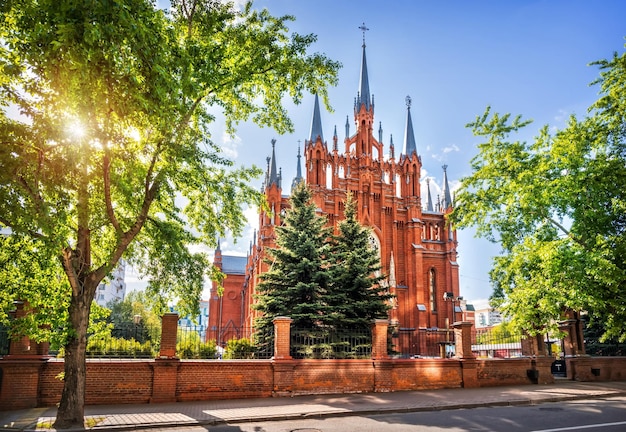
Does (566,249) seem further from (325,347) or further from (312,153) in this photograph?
(312,153)

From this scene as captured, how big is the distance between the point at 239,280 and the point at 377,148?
1019 inches

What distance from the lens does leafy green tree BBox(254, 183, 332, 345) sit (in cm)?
1816

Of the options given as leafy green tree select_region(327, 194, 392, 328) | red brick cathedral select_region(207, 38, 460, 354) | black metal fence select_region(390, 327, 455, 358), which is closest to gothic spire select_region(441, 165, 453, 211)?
red brick cathedral select_region(207, 38, 460, 354)

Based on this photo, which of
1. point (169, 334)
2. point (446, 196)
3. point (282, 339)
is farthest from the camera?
point (446, 196)

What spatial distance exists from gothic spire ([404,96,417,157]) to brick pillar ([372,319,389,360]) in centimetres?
2609

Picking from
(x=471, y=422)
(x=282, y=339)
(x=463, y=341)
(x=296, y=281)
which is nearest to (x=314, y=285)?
(x=296, y=281)

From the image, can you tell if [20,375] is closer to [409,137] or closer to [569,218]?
[569,218]

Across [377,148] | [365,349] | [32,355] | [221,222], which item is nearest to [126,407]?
[32,355]

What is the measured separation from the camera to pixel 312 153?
34844 mm

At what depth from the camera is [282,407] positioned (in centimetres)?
1095

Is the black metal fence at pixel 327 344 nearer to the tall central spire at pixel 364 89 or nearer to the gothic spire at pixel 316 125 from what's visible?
the gothic spire at pixel 316 125

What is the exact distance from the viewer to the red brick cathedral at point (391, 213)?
3422 centimetres

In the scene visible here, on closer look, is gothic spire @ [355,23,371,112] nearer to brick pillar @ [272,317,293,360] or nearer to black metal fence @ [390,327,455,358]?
black metal fence @ [390,327,455,358]

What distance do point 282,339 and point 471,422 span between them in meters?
5.87
